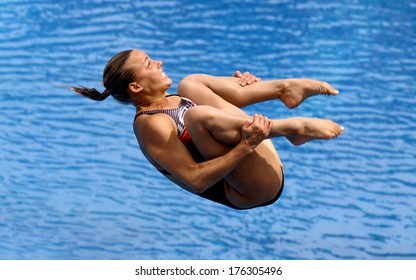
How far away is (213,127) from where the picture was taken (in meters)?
4.09

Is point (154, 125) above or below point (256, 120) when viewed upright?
below


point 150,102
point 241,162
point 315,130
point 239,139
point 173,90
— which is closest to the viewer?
point 315,130

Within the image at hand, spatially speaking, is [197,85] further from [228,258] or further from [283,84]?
[228,258]

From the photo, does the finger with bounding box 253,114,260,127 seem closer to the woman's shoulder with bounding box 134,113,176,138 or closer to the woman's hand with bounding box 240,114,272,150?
the woman's hand with bounding box 240,114,272,150

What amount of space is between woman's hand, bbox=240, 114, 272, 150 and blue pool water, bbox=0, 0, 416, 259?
4.13 meters

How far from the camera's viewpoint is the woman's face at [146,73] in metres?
4.32

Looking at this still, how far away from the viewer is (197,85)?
15.0 ft

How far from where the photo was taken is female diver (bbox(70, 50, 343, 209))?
13.3ft

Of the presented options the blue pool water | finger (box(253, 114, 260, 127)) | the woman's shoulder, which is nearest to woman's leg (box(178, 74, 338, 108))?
the woman's shoulder

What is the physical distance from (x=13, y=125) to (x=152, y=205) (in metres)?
1.88

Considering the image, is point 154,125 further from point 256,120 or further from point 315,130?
point 315,130

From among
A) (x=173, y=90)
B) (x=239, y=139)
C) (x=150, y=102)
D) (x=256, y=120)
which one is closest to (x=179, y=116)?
(x=150, y=102)

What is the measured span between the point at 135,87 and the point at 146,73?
0.30ft

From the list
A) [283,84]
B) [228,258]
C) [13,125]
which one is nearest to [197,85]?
[283,84]
